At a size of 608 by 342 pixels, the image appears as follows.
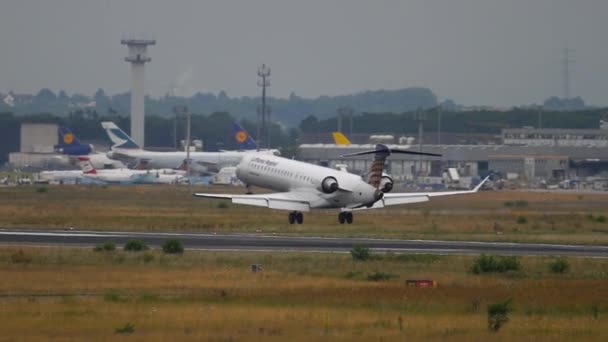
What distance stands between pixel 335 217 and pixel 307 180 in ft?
11.0

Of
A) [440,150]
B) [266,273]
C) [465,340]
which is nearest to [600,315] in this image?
[465,340]

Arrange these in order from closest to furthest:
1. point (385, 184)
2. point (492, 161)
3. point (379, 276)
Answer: point (379, 276), point (385, 184), point (492, 161)

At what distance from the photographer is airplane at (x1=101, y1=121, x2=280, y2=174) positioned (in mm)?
165125

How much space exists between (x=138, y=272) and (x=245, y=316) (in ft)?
34.3

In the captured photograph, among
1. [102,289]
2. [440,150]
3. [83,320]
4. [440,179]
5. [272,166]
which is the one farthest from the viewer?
[440,150]

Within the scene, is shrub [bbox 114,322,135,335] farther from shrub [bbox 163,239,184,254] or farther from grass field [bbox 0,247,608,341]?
shrub [bbox 163,239,184,254]

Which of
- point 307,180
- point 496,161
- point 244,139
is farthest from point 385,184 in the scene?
point 496,161

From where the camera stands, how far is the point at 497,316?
3156 centimetres

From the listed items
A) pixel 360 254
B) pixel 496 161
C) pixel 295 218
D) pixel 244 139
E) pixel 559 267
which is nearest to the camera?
pixel 559 267

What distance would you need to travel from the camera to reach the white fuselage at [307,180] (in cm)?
7094

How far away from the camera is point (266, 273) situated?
1686 inches

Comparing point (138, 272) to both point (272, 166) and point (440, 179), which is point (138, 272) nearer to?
point (272, 166)

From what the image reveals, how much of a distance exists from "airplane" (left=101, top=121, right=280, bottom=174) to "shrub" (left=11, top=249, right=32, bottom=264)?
107 metres

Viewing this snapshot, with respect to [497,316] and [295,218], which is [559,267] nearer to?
[497,316]
